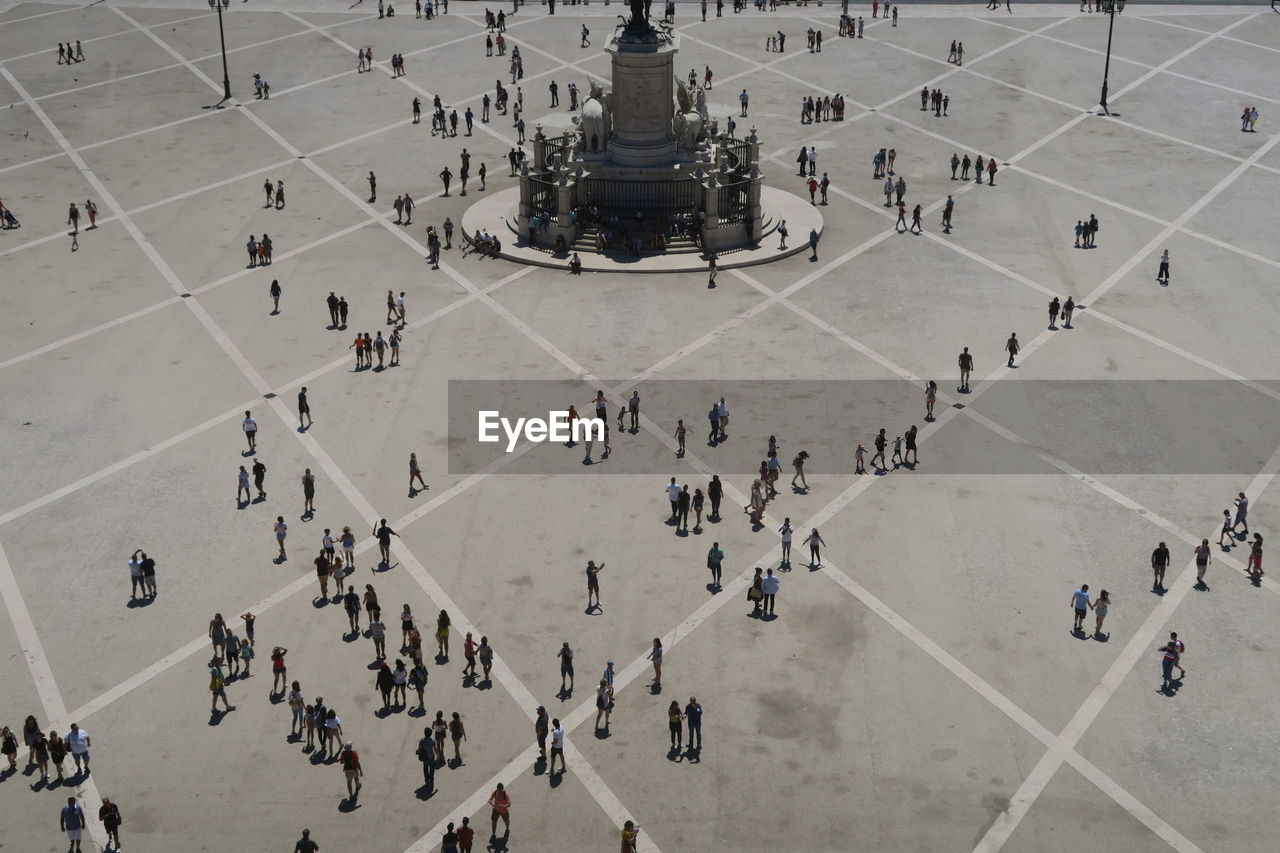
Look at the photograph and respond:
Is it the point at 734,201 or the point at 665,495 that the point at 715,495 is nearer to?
the point at 665,495

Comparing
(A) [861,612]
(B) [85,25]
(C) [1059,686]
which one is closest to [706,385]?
(A) [861,612]

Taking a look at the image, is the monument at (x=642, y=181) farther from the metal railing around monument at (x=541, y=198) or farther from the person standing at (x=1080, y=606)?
the person standing at (x=1080, y=606)

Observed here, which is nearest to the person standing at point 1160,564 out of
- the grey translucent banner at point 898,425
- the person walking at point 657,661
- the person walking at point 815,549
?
the grey translucent banner at point 898,425

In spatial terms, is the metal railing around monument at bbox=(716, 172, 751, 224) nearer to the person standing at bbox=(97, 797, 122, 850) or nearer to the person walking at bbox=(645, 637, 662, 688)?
the person walking at bbox=(645, 637, 662, 688)

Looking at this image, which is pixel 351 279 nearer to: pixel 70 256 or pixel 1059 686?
pixel 70 256

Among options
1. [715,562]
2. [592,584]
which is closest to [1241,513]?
[715,562]
